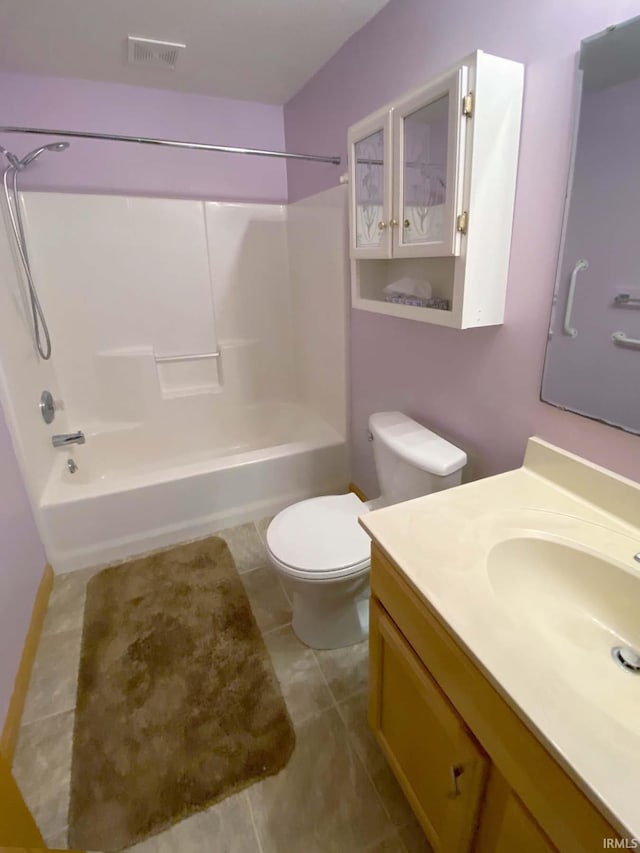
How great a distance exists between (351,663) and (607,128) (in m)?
1.68

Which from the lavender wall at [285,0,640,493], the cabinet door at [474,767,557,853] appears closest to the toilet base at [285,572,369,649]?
the lavender wall at [285,0,640,493]

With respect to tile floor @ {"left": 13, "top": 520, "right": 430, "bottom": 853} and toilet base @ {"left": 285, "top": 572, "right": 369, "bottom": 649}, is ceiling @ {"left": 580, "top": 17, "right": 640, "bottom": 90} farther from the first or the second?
tile floor @ {"left": 13, "top": 520, "right": 430, "bottom": 853}

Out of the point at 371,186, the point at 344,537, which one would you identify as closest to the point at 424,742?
the point at 344,537

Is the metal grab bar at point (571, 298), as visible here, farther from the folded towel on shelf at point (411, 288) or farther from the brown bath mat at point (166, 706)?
the brown bath mat at point (166, 706)

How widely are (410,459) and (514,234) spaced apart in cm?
69

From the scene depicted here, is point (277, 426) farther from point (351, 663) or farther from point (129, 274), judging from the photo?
point (351, 663)

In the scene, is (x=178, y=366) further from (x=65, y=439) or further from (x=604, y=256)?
(x=604, y=256)

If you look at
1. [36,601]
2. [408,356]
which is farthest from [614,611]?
[36,601]

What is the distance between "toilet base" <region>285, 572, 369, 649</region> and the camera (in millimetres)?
1541

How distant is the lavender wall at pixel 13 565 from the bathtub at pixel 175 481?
0.17 m

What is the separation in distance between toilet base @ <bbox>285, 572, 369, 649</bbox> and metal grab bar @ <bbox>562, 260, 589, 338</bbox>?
39.3 inches

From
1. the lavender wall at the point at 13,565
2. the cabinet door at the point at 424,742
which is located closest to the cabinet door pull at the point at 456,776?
the cabinet door at the point at 424,742

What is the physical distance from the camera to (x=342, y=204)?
6.38 ft

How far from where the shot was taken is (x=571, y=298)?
1.02 metres
